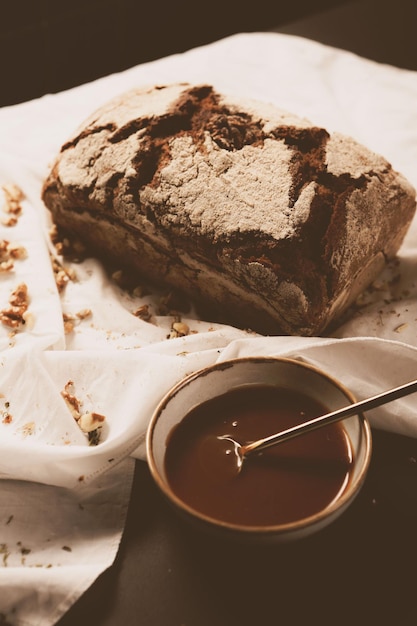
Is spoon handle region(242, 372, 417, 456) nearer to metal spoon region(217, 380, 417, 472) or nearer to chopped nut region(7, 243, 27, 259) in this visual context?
metal spoon region(217, 380, 417, 472)

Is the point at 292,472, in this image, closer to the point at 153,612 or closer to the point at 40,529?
the point at 153,612

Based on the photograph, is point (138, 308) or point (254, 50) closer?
point (138, 308)

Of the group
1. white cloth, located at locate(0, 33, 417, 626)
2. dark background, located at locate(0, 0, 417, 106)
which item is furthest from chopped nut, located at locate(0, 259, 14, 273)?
dark background, located at locate(0, 0, 417, 106)

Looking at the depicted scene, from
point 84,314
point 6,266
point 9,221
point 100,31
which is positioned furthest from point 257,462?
point 100,31

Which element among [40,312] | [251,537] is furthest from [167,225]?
[251,537]

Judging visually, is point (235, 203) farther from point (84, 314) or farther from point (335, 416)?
point (335, 416)

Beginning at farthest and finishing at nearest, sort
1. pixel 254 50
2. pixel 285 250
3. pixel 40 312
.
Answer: pixel 254 50, pixel 40 312, pixel 285 250

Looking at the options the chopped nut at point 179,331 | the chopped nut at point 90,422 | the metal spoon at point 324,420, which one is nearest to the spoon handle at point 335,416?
the metal spoon at point 324,420
